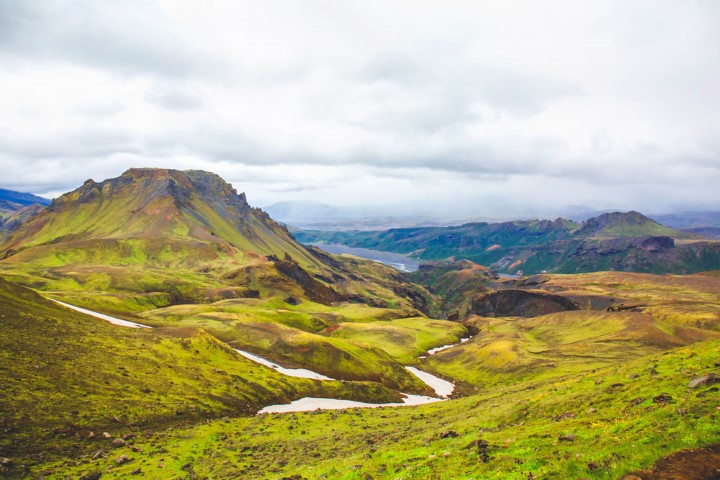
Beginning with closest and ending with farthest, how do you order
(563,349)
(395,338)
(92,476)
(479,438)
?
(479,438) < (92,476) < (563,349) < (395,338)

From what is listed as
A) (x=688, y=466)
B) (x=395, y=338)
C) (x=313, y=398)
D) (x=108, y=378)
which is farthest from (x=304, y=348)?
(x=688, y=466)

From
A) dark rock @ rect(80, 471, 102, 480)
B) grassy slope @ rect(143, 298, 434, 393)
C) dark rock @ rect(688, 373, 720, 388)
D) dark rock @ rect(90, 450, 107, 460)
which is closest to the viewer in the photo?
dark rock @ rect(688, 373, 720, 388)

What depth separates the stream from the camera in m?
74.1

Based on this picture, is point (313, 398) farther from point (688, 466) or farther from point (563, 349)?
point (563, 349)

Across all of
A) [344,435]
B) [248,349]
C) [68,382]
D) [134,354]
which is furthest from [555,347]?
[68,382]

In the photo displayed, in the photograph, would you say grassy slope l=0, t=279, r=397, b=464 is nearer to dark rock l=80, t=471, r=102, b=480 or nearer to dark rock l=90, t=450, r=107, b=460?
dark rock l=90, t=450, r=107, b=460

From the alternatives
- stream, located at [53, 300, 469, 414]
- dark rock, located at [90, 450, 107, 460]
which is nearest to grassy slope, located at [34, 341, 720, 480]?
dark rock, located at [90, 450, 107, 460]

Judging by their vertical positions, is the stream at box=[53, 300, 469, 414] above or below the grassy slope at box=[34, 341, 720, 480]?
below

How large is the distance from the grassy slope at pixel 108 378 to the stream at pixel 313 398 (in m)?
2.71

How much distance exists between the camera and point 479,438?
31.1 metres

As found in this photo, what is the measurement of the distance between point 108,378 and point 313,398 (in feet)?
123

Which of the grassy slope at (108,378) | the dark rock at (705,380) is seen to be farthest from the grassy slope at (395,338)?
the dark rock at (705,380)

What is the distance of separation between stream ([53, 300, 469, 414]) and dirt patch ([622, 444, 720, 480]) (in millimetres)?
60419

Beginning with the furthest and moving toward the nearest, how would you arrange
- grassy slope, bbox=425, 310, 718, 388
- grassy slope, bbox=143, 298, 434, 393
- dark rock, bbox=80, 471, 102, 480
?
grassy slope, bbox=425, 310, 718, 388
grassy slope, bbox=143, 298, 434, 393
dark rock, bbox=80, 471, 102, 480
